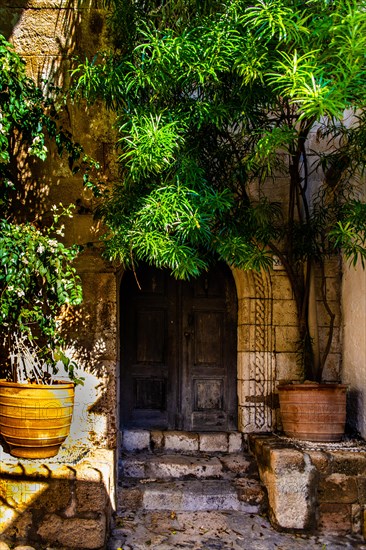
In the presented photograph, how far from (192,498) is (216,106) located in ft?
8.85

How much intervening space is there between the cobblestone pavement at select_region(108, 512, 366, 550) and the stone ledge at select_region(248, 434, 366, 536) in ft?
0.26

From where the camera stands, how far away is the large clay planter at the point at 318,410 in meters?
4.15

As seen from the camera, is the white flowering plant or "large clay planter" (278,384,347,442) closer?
the white flowering plant

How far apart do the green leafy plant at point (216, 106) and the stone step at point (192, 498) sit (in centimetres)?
102

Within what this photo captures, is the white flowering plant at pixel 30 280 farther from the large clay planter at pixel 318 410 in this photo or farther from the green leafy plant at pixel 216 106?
the large clay planter at pixel 318 410

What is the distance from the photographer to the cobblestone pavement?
3701 millimetres

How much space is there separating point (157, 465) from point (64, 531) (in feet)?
3.32

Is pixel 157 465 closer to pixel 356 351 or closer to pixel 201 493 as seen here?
pixel 201 493

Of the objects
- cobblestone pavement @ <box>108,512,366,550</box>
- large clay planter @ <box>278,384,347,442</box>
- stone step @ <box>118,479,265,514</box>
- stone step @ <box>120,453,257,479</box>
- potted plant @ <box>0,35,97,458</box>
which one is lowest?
cobblestone pavement @ <box>108,512,366,550</box>

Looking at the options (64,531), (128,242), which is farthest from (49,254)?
(64,531)

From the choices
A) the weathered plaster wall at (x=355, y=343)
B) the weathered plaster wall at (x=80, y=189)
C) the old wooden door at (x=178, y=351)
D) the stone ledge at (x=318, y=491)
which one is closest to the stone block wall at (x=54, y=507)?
the weathered plaster wall at (x=80, y=189)

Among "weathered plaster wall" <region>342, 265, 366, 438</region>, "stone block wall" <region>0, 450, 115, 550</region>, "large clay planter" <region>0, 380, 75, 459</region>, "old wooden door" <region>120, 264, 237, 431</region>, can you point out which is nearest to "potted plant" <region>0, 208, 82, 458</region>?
"large clay planter" <region>0, 380, 75, 459</region>

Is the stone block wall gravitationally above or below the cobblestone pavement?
above

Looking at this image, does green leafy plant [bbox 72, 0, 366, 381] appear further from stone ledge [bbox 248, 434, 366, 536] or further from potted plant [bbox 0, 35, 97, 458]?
stone ledge [bbox 248, 434, 366, 536]
